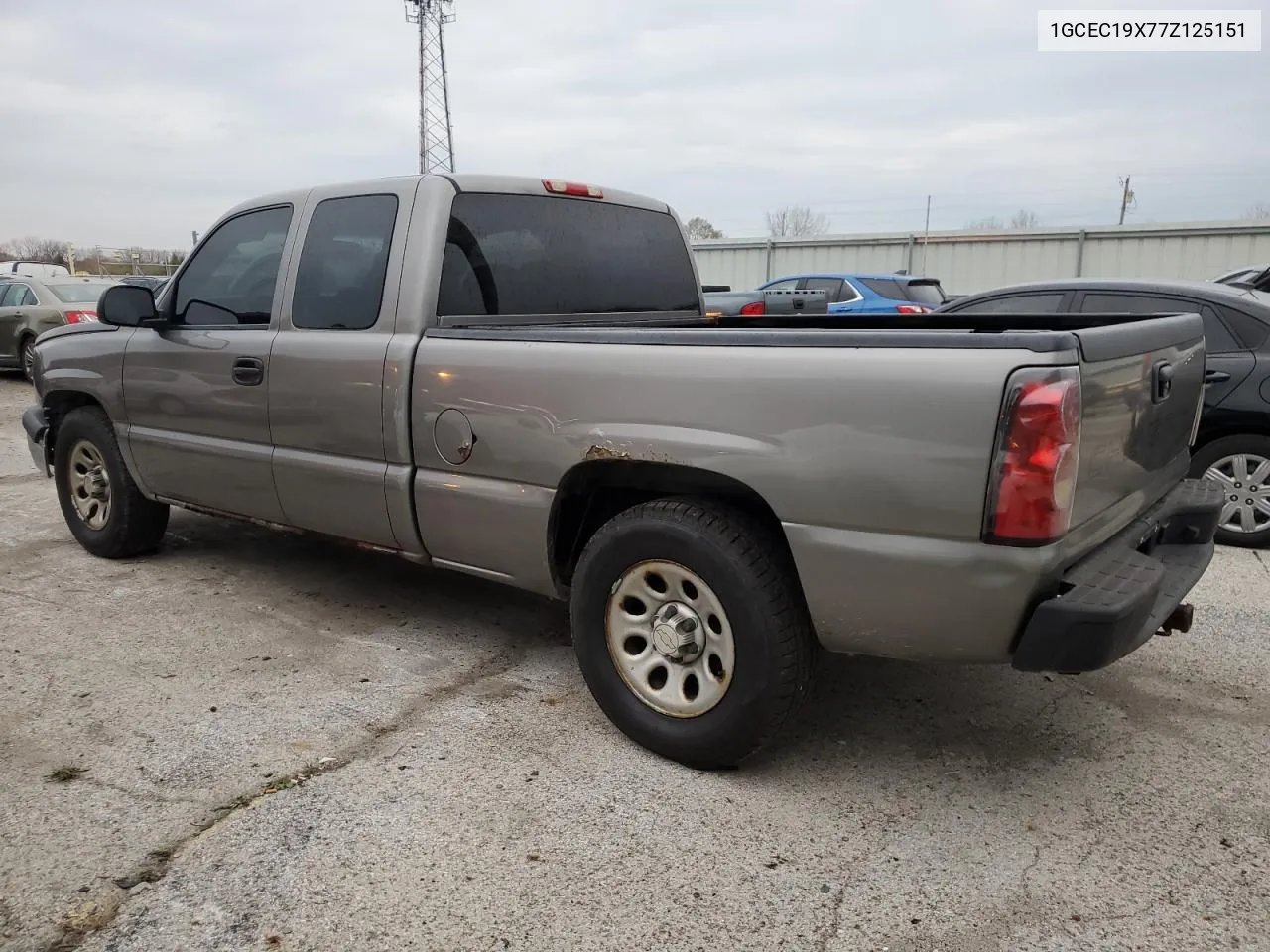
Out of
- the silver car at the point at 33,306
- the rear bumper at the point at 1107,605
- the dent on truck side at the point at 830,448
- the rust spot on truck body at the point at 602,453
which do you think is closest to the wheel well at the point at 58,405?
the dent on truck side at the point at 830,448

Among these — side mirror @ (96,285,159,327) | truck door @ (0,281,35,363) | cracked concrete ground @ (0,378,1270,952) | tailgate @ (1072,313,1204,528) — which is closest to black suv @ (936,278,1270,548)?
cracked concrete ground @ (0,378,1270,952)

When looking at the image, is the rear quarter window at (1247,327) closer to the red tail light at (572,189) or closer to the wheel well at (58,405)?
the red tail light at (572,189)

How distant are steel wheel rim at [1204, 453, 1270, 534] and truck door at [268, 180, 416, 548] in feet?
15.1

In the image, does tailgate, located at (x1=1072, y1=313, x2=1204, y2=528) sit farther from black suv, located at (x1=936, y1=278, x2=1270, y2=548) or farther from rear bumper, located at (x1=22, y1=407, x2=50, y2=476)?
rear bumper, located at (x1=22, y1=407, x2=50, y2=476)

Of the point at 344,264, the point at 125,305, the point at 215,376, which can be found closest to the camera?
the point at 344,264

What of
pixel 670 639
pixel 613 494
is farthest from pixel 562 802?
pixel 613 494

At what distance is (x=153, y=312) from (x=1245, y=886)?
4670 millimetres

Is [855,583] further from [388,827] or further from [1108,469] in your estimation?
[388,827]

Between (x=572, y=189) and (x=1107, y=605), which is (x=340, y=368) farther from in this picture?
(x=1107, y=605)

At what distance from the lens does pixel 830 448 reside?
254 cm

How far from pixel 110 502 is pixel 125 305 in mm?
1244

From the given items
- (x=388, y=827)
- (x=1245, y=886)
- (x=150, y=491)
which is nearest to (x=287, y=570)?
(x=150, y=491)

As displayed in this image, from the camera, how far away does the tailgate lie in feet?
7.97

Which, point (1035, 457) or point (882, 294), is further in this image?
point (882, 294)
